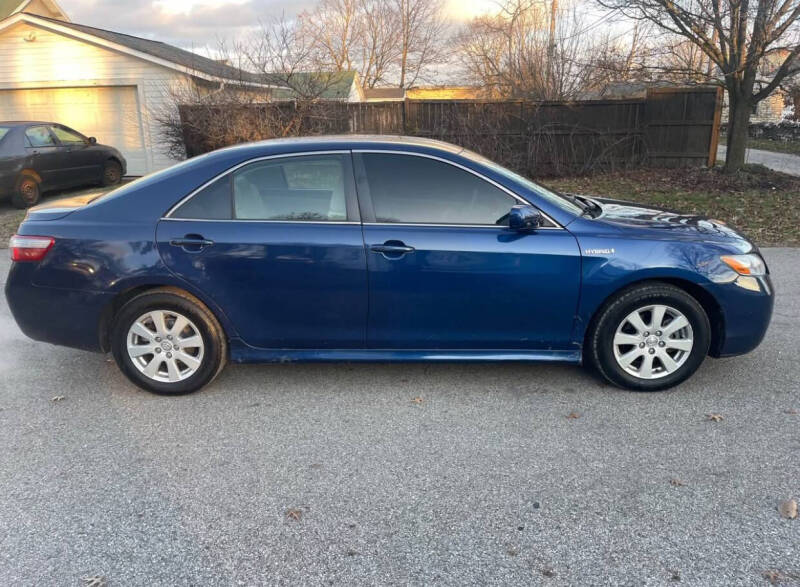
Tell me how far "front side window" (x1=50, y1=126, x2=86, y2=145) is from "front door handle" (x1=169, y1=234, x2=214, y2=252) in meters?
10.8

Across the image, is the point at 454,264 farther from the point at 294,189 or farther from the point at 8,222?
the point at 8,222

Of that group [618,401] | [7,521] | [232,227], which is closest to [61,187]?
[232,227]

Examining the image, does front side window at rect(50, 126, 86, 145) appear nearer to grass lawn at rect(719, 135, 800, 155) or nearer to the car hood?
the car hood

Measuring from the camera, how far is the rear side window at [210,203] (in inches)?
161

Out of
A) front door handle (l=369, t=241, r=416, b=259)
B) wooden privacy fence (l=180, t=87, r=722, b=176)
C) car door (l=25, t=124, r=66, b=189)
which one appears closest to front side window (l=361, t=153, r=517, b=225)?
front door handle (l=369, t=241, r=416, b=259)

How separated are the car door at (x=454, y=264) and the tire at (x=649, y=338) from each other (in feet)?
0.79

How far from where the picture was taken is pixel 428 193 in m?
4.11

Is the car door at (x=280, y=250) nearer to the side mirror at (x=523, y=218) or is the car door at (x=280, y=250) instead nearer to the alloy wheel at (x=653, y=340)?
the side mirror at (x=523, y=218)

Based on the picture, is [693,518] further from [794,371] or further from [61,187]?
[61,187]

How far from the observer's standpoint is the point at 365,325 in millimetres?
4094

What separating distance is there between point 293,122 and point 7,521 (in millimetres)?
10835

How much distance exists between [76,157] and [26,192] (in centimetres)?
152

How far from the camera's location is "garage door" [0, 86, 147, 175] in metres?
16.5

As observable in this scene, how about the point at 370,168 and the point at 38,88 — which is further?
the point at 38,88
